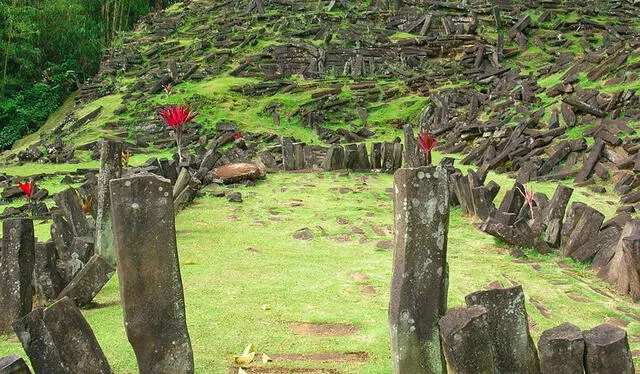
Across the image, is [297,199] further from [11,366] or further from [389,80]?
[389,80]

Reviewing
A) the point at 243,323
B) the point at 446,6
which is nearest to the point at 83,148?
the point at 243,323

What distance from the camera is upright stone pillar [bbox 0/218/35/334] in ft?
13.3

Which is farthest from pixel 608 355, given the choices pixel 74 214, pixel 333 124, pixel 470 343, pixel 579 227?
pixel 333 124

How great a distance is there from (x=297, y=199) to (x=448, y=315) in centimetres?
704

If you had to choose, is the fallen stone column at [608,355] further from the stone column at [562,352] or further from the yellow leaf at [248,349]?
the yellow leaf at [248,349]

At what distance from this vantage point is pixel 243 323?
434 centimetres

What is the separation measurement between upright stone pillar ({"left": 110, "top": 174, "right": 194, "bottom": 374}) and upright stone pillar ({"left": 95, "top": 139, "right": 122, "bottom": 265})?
2.61 meters

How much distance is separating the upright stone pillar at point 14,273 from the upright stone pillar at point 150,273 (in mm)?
1242

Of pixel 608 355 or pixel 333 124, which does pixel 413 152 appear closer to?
pixel 608 355

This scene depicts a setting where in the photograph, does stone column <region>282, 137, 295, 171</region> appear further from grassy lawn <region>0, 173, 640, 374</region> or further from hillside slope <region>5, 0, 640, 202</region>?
grassy lawn <region>0, 173, 640, 374</region>

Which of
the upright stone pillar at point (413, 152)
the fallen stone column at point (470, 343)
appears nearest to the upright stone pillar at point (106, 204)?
the fallen stone column at point (470, 343)

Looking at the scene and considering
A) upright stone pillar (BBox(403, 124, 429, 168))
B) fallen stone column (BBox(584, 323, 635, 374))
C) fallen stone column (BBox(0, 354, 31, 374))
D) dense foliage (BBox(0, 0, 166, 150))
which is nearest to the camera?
fallen stone column (BBox(0, 354, 31, 374))

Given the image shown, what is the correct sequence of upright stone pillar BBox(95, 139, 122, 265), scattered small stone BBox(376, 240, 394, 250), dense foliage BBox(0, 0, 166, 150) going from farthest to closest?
dense foliage BBox(0, 0, 166, 150)
scattered small stone BBox(376, 240, 394, 250)
upright stone pillar BBox(95, 139, 122, 265)

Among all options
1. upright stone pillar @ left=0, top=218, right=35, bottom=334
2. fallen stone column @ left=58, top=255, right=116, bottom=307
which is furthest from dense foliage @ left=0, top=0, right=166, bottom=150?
upright stone pillar @ left=0, top=218, right=35, bottom=334
